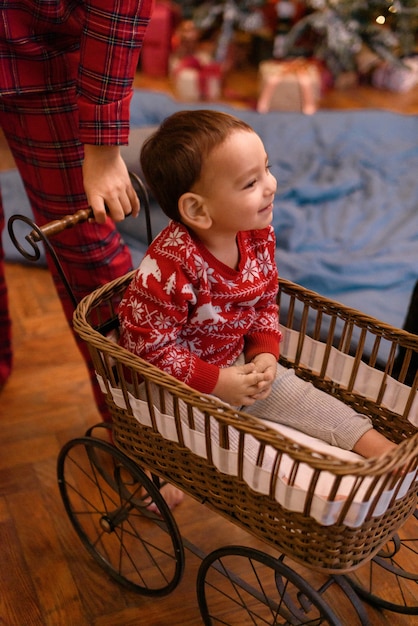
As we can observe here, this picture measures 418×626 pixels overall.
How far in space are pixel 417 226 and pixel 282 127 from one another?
2.14ft

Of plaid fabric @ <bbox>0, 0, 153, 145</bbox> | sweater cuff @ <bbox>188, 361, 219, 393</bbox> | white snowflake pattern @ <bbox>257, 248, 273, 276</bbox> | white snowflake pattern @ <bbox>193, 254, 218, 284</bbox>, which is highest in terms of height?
plaid fabric @ <bbox>0, 0, 153, 145</bbox>

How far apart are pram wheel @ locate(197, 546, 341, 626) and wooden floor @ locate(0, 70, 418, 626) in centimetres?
4

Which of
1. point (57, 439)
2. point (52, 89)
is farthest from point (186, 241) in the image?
point (57, 439)

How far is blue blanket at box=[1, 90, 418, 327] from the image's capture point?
1.69m

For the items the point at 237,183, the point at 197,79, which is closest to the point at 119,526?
the point at 237,183

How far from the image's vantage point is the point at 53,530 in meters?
1.26

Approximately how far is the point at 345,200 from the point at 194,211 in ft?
3.89

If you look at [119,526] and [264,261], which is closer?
[264,261]

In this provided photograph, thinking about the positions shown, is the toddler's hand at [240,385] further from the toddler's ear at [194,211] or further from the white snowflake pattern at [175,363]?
the toddler's ear at [194,211]

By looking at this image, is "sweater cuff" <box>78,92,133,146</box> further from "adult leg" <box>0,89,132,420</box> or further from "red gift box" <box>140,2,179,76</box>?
"red gift box" <box>140,2,179,76</box>

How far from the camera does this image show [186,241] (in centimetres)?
95

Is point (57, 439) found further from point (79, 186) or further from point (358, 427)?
point (358, 427)

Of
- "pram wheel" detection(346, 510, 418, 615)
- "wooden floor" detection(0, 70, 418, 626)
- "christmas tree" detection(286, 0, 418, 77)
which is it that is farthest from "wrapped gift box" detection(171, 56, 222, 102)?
"pram wheel" detection(346, 510, 418, 615)

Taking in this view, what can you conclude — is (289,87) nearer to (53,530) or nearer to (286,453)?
(53,530)
